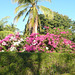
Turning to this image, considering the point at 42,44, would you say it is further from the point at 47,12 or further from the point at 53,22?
the point at 53,22

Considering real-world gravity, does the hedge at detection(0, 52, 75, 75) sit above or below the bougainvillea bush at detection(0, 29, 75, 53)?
below

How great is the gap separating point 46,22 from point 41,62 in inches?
970

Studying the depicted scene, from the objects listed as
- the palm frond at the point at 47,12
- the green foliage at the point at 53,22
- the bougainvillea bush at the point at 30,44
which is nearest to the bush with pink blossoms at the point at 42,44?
the bougainvillea bush at the point at 30,44

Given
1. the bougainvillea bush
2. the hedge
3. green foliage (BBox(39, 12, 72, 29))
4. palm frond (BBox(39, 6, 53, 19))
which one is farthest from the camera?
green foliage (BBox(39, 12, 72, 29))

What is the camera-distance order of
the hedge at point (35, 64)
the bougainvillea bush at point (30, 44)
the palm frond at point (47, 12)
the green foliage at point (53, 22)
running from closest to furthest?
the hedge at point (35, 64)
the bougainvillea bush at point (30, 44)
the palm frond at point (47, 12)
the green foliage at point (53, 22)

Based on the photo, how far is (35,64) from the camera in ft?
20.4

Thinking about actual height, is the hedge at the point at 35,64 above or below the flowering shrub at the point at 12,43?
below

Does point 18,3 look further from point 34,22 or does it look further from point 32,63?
point 32,63

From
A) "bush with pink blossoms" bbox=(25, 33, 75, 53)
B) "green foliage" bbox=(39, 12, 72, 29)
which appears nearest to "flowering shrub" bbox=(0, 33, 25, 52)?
"bush with pink blossoms" bbox=(25, 33, 75, 53)

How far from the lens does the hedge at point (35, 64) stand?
5.34 metres

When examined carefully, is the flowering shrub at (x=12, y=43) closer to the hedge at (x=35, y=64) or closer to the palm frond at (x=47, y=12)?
the hedge at (x=35, y=64)

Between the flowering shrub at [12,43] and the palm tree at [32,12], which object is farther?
the palm tree at [32,12]

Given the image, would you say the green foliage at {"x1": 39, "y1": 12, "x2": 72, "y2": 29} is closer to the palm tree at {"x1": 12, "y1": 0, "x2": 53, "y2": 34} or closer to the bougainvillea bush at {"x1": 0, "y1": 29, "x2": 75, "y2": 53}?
the palm tree at {"x1": 12, "y1": 0, "x2": 53, "y2": 34}

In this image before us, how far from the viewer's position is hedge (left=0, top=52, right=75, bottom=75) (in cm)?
534
